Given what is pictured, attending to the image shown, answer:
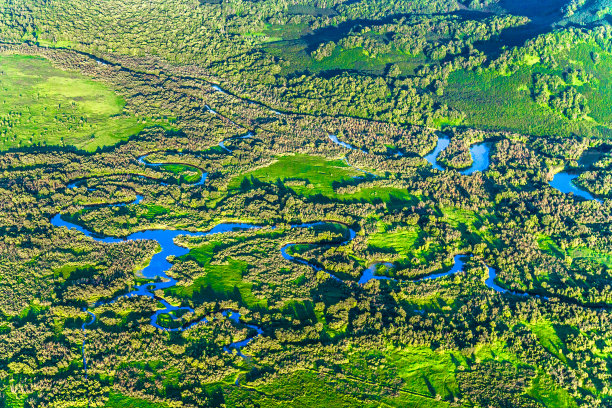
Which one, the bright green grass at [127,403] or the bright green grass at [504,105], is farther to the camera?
the bright green grass at [504,105]

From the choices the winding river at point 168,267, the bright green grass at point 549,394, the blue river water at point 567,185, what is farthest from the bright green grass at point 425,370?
the blue river water at point 567,185

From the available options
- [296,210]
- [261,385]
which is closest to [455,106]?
[296,210]

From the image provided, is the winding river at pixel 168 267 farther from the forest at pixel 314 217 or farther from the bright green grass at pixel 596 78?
the bright green grass at pixel 596 78

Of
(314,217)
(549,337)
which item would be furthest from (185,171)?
(549,337)

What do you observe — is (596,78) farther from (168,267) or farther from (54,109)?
(54,109)

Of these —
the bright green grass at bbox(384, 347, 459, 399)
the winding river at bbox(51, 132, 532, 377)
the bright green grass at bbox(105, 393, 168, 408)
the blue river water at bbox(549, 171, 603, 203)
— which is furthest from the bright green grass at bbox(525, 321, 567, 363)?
the bright green grass at bbox(105, 393, 168, 408)

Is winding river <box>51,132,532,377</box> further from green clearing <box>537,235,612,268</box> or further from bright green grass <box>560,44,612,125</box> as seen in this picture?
bright green grass <box>560,44,612,125</box>

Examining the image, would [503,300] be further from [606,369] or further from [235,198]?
[235,198]
